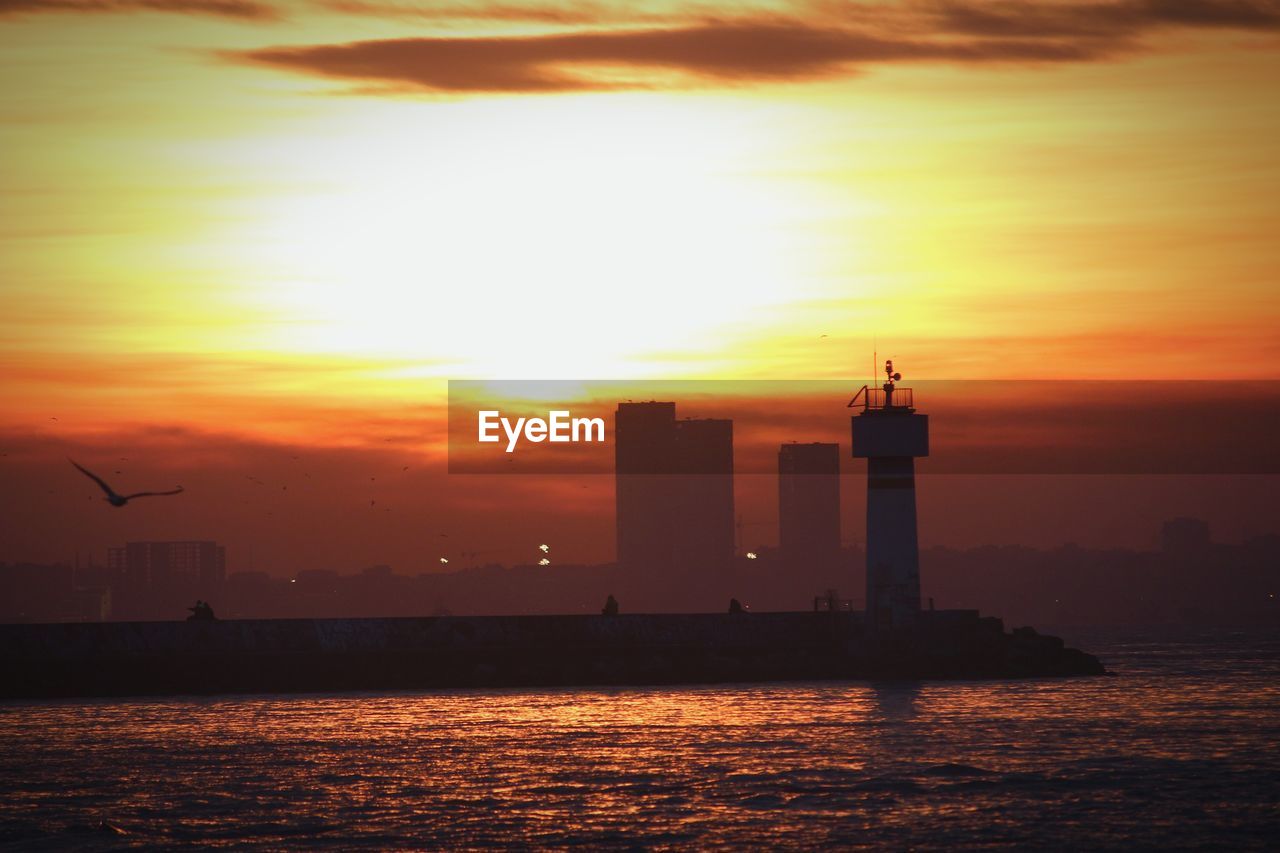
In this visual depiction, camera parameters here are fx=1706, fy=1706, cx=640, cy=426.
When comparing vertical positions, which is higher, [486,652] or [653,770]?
[486,652]

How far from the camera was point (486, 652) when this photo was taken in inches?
2458

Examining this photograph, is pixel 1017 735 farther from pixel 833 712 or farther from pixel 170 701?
pixel 170 701

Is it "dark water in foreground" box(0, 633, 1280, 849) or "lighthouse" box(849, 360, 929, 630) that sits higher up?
"lighthouse" box(849, 360, 929, 630)

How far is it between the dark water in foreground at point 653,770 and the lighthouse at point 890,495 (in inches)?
132

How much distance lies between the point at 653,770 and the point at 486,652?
21.8 metres

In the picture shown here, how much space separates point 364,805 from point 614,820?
5839mm

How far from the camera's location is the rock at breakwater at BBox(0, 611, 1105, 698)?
6062 centimetres

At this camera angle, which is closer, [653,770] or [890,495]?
[653,770]

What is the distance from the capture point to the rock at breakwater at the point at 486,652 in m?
60.6

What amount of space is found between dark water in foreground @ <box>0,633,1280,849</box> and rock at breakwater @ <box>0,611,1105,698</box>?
88 cm

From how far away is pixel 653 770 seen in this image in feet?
136

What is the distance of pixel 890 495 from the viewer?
61.2 meters

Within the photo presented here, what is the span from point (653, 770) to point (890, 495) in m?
22.4

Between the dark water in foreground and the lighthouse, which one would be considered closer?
the dark water in foreground
